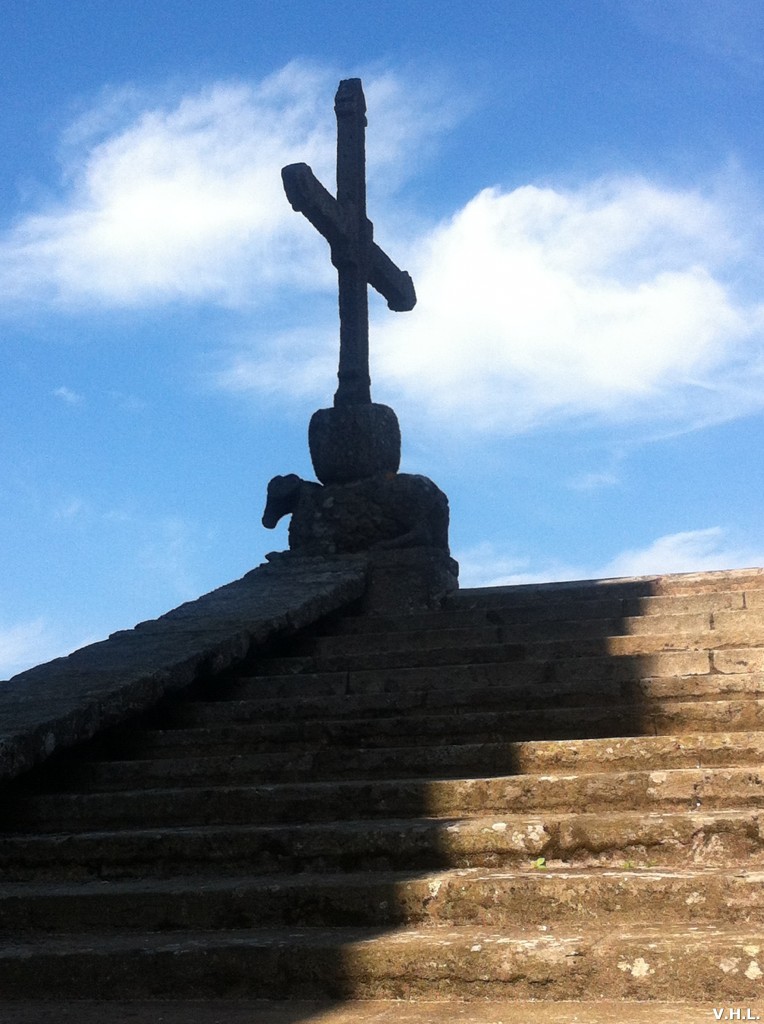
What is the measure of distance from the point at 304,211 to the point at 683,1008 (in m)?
5.97

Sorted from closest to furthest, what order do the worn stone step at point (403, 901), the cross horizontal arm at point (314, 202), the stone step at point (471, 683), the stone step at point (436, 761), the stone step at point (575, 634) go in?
the worn stone step at point (403, 901)
the stone step at point (436, 761)
the stone step at point (471, 683)
the stone step at point (575, 634)
the cross horizontal arm at point (314, 202)

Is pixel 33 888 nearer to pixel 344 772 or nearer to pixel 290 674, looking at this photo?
pixel 344 772

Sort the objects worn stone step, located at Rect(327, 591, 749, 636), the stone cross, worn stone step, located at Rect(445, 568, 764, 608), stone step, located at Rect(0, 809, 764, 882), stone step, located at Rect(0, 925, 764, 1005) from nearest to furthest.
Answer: stone step, located at Rect(0, 925, 764, 1005), stone step, located at Rect(0, 809, 764, 882), worn stone step, located at Rect(327, 591, 749, 636), worn stone step, located at Rect(445, 568, 764, 608), the stone cross

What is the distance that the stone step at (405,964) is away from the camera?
315 centimetres

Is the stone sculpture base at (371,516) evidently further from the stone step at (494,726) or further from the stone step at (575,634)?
the stone step at (494,726)

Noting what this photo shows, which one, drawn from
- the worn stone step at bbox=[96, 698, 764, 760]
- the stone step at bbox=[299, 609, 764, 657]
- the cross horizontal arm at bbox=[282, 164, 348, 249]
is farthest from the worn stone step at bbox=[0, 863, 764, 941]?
the cross horizontal arm at bbox=[282, 164, 348, 249]

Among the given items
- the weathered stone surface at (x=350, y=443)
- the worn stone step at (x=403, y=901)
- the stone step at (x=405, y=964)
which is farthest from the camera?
the weathered stone surface at (x=350, y=443)

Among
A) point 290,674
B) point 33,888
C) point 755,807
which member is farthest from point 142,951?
point 290,674

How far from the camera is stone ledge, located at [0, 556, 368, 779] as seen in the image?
194 inches

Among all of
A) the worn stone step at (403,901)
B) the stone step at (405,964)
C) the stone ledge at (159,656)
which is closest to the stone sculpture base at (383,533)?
the stone ledge at (159,656)

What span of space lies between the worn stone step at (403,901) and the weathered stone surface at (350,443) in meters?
3.91

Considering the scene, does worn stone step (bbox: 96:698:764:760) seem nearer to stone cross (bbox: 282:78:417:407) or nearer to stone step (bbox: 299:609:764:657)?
stone step (bbox: 299:609:764:657)

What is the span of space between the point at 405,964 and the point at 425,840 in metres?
0.61

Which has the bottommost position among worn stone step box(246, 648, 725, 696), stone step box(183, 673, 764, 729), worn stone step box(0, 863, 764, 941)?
worn stone step box(0, 863, 764, 941)
